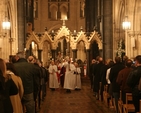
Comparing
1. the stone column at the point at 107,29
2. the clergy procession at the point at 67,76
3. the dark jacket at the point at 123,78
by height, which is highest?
the stone column at the point at 107,29

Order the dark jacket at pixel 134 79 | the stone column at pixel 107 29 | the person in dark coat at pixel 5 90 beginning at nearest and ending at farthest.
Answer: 1. the person in dark coat at pixel 5 90
2. the dark jacket at pixel 134 79
3. the stone column at pixel 107 29

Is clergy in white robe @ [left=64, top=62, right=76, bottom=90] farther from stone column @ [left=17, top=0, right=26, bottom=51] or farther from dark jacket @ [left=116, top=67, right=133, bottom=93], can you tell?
dark jacket @ [left=116, top=67, right=133, bottom=93]

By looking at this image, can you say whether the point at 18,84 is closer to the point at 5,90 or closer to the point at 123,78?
the point at 5,90

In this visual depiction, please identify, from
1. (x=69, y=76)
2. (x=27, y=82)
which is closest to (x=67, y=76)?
(x=69, y=76)

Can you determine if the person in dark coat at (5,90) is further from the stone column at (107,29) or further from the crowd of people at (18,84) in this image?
the stone column at (107,29)

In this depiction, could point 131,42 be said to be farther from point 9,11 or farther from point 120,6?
point 9,11

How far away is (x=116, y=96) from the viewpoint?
36.8 feet

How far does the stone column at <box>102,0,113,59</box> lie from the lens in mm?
29422

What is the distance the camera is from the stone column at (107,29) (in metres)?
29.4

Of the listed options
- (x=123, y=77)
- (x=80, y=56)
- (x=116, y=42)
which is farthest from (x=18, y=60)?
(x=80, y=56)

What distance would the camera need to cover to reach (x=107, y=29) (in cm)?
2967

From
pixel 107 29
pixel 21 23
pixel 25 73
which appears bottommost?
pixel 25 73

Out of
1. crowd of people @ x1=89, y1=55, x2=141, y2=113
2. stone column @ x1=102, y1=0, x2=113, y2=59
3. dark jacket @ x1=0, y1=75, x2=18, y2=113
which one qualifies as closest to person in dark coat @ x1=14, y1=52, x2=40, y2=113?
crowd of people @ x1=89, y1=55, x2=141, y2=113

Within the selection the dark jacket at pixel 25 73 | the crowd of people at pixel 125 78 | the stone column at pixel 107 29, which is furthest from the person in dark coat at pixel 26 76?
the stone column at pixel 107 29
